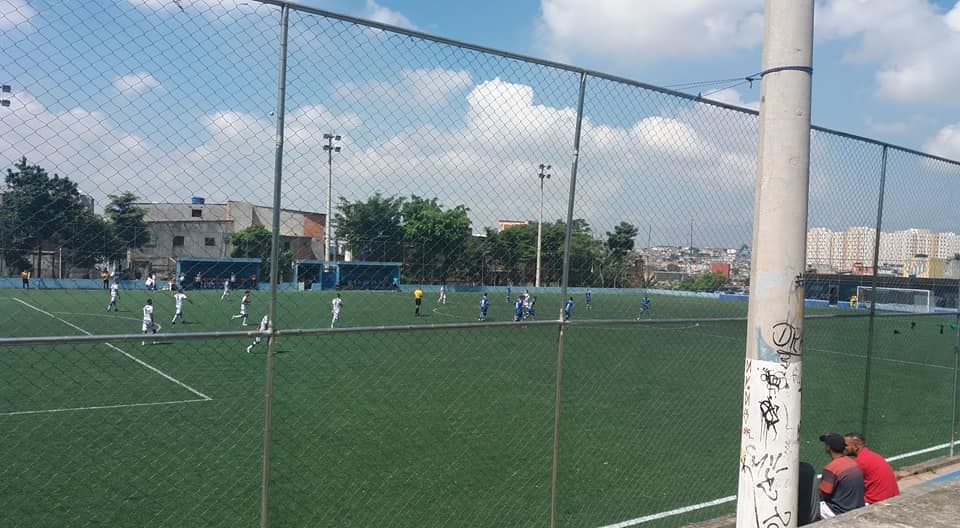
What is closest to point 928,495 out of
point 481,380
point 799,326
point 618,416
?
point 799,326

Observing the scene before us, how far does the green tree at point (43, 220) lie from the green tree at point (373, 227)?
130 cm

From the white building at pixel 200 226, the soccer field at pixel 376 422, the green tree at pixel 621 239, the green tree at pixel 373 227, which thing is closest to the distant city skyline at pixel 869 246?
the soccer field at pixel 376 422

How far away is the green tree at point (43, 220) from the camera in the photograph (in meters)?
3.28

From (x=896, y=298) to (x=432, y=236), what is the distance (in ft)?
54.5

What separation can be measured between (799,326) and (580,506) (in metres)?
4.40

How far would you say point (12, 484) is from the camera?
7.59 meters

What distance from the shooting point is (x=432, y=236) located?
179 inches

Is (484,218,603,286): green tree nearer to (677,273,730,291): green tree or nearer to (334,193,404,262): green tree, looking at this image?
(334,193,404,262): green tree

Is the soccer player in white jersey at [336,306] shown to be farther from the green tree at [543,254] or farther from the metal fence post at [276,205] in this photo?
the green tree at [543,254]

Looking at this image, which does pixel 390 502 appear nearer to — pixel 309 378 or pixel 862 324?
pixel 309 378

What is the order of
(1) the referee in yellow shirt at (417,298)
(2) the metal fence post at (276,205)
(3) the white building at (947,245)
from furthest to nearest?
(3) the white building at (947,245) → (1) the referee in yellow shirt at (417,298) → (2) the metal fence post at (276,205)

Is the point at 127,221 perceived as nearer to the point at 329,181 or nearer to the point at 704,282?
the point at 329,181

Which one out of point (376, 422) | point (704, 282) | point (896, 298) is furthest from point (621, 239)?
point (896, 298)

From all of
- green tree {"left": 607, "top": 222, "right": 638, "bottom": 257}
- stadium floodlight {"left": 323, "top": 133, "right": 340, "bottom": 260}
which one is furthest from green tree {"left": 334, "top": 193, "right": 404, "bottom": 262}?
green tree {"left": 607, "top": 222, "right": 638, "bottom": 257}
